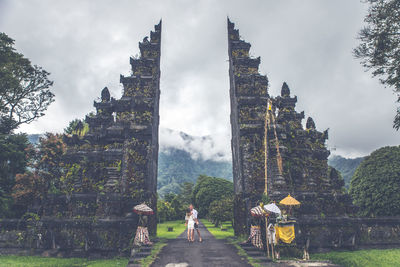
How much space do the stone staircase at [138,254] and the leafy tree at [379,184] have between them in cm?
1790

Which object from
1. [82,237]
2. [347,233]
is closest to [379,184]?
[347,233]

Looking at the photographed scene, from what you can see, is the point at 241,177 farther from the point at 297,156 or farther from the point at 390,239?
the point at 390,239

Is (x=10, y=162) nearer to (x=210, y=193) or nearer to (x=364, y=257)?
(x=364, y=257)

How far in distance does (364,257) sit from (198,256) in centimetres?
765

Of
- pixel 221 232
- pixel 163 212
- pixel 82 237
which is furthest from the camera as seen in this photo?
pixel 163 212

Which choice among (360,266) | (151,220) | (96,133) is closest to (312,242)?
(360,266)

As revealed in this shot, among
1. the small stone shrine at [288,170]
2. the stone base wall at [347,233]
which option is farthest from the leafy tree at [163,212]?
the stone base wall at [347,233]

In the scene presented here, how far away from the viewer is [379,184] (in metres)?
19.5

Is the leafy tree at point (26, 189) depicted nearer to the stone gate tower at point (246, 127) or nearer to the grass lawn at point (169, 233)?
the grass lawn at point (169, 233)

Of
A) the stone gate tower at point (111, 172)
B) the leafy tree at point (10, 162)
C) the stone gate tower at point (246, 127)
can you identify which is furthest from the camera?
the leafy tree at point (10, 162)

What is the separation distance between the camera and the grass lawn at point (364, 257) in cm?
1029

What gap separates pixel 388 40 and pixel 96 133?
17.7 m

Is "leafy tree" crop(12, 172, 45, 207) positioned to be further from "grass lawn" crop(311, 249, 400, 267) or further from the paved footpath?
"grass lawn" crop(311, 249, 400, 267)

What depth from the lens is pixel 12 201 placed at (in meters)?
16.8
